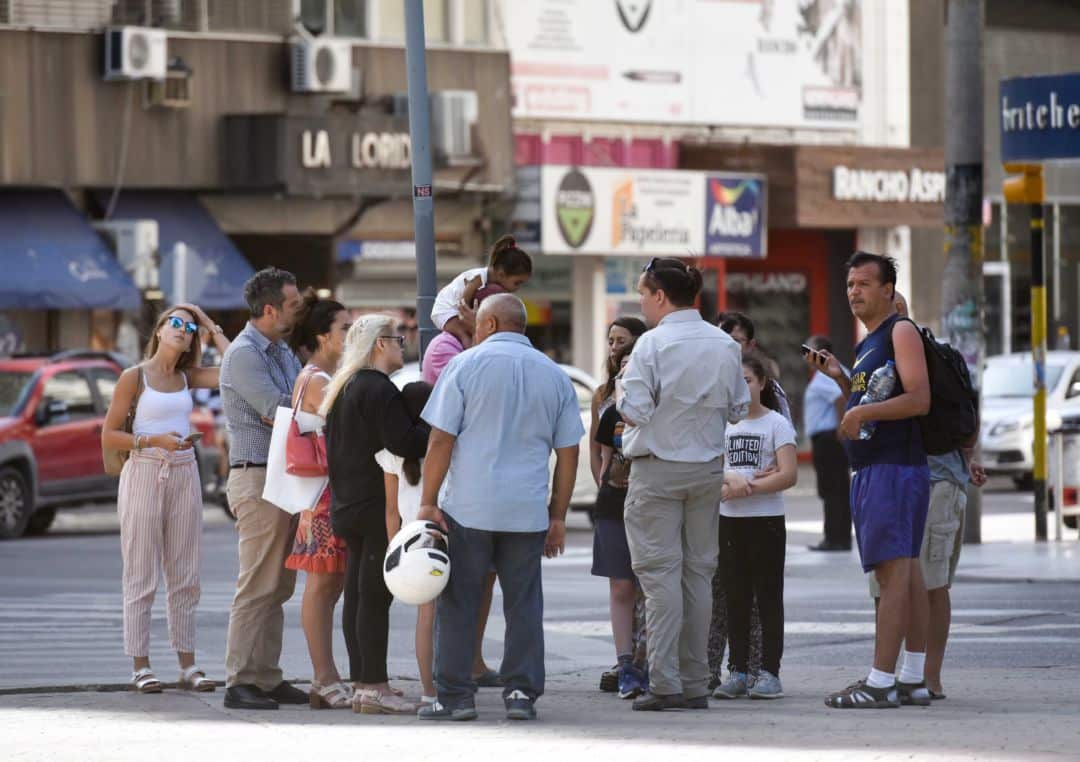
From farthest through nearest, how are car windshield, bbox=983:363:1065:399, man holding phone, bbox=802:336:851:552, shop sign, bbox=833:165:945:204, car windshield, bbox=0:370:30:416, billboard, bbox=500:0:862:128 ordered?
1. shop sign, bbox=833:165:945:204
2. billboard, bbox=500:0:862:128
3. car windshield, bbox=983:363:1065:399
4. car windshield, bbox=0:370:30:416
5. man holding phone, bbox=802:336:851:552

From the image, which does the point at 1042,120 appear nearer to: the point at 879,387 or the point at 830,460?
the point at 830,460

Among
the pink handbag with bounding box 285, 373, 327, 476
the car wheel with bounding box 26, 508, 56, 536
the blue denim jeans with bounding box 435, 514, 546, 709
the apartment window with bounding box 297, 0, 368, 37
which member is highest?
the apartment window with bounding box 297, 0, 368, 37

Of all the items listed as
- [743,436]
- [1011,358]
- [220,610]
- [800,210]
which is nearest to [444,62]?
[800,210]

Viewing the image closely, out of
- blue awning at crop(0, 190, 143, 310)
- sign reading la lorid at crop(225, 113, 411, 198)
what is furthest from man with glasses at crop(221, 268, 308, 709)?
sign reading la lorid at crop(225, 113, 411, 198)

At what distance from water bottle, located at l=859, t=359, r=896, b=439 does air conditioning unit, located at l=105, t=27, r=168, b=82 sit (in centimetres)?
2020

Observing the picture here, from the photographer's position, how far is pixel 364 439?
10500mm

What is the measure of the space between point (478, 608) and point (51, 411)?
1370cm

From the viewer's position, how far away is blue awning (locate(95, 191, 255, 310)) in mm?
29719

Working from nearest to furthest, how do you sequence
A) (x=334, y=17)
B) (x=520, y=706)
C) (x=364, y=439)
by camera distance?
(x=520, y=706) → (x=364, y=439) → (x=334, y=17)

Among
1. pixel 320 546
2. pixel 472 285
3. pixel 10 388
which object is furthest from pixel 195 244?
pixel 320 546

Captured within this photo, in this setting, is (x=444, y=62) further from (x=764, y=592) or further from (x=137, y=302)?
(x=764, y=592)

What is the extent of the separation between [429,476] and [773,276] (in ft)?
87.9

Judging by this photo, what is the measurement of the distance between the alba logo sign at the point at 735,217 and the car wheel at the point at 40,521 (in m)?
12.8

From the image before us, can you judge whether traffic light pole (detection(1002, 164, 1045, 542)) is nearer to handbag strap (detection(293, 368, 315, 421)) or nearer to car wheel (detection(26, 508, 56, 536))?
car wheel (detection(26, 508, 56, 536))
